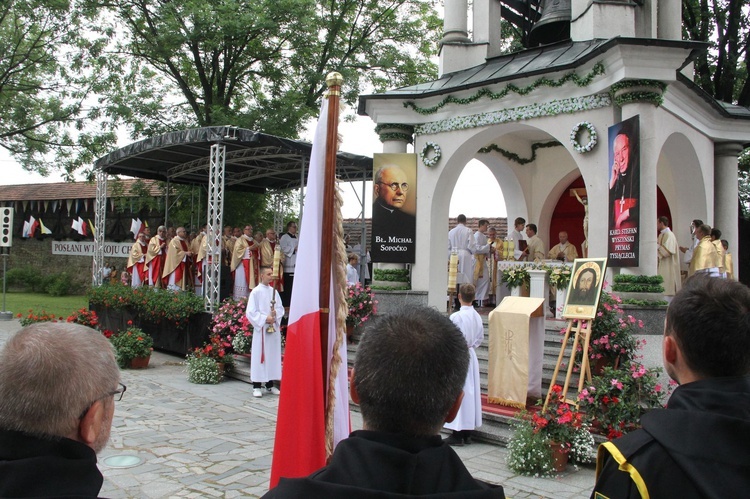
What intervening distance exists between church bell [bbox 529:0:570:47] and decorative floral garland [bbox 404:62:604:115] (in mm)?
2614

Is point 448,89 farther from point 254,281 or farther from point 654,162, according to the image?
point 254,281

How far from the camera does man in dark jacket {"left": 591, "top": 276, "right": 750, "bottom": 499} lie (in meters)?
1.64

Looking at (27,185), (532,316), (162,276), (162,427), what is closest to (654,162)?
(532,316)

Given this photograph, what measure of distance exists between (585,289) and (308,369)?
5.46 m

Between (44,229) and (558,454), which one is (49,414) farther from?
(44,229)

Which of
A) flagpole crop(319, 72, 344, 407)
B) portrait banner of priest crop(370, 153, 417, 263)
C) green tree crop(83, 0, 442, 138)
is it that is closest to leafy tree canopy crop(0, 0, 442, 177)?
green tree crop(83, 0, 442, 138)

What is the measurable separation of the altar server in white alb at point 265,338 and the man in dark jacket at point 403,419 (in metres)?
8.95

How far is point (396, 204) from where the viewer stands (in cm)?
1303

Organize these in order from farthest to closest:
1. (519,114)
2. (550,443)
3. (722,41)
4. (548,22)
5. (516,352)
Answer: (722,41), (548,22), (519,114), (516,352), (550,443)

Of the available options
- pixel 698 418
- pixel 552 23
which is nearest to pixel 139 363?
pixel 552 23

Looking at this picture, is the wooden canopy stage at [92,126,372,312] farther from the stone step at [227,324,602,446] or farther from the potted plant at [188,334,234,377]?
the stone step at [227,324,602,446]

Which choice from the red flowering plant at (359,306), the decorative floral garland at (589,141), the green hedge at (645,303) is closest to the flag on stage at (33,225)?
the red flowering plant at (359,306)

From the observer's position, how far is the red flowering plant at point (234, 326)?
11.9 meters

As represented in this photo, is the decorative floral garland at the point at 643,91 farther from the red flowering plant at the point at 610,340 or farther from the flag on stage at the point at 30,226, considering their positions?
the flag on stage at the point at 30,226
